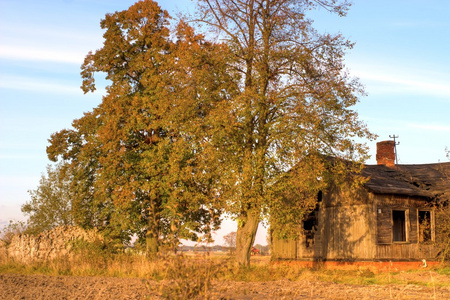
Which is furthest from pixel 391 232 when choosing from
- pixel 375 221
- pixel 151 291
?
pixel 151 291

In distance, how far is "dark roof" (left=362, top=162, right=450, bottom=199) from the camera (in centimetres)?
2691

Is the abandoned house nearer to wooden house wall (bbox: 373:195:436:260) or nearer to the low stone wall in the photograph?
wooden house wall (bbox: 373:195:436:260)

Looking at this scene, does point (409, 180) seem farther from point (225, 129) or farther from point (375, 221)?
point (225, 129)

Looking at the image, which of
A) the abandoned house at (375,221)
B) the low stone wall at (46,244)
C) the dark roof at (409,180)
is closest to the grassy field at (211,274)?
the low stone wall at (46,244)

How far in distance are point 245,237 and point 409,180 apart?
11683 mm

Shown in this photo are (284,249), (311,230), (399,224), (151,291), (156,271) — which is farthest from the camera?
(399,224)

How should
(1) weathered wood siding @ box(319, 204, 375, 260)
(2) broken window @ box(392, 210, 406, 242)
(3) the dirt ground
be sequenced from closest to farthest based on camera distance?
1. (3) the dirt ground
2. (1) weathered wood siding @ box(319, 204, 375, 260)
3. (2) broken window @ box(392, 210, 406, 242)

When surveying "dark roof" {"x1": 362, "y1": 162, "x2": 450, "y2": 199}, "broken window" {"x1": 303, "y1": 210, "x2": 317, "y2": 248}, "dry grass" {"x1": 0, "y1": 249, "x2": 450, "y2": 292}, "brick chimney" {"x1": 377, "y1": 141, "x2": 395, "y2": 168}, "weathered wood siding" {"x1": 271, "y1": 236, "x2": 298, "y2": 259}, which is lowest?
"dry grass" {"x1": 0, "y1": 249, "x2": 450, "y2": 292}

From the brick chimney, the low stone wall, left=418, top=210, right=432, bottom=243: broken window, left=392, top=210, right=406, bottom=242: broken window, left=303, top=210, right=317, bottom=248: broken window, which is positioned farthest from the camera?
the brick chimney

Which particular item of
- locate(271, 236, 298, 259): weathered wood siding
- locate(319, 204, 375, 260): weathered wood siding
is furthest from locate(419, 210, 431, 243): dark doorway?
locate(271, 236, 298, 259): weathered wood siding

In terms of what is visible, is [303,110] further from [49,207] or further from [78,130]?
[49,207]

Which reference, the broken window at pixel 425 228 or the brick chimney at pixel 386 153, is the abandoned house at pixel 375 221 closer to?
the broken window at pixel 425 228

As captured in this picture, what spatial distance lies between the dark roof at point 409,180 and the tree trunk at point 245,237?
21.6 feet

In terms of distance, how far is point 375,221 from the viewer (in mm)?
26469
